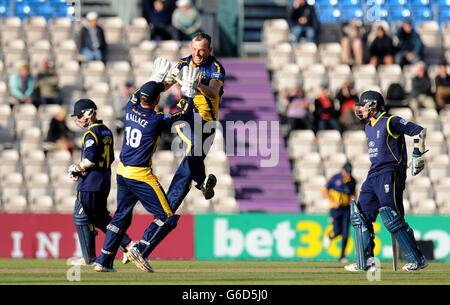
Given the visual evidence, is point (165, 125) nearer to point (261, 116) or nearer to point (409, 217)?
point (409, 217)

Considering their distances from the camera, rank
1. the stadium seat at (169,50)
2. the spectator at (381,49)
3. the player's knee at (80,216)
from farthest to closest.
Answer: the spectator at (381,49), the stadium seat at (169,50), the player's knee at (80,216)

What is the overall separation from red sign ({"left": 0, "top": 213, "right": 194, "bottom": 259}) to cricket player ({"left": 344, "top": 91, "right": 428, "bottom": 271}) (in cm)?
700

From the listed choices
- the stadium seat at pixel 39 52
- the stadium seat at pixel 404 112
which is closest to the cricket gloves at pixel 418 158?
the stadium seat at pixel 404 112

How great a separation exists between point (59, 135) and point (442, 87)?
870 cm

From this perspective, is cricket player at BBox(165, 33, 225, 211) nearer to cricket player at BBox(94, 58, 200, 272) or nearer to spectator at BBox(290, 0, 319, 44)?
cricket player at BBox(94, 58, 200, 272)

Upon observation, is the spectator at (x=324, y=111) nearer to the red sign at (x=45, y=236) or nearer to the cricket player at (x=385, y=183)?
the red sign at (x=45, y=236)

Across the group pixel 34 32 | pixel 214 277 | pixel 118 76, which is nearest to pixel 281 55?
pixel 118 76

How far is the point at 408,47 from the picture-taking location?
905 inches

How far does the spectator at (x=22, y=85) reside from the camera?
20.3 meters

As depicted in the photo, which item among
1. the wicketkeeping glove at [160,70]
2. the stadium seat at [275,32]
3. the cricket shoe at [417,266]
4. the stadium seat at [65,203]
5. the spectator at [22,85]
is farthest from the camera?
the stadium seat at [275,32]

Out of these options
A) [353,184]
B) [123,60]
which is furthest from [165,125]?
[123,60]

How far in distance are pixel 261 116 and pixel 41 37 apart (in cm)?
549

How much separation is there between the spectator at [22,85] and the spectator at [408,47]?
870 cm

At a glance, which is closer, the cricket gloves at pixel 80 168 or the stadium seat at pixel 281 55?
the cricket gloves at pixel 80 168
